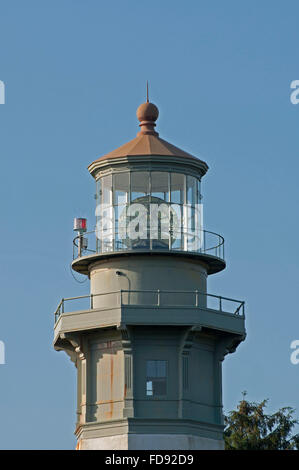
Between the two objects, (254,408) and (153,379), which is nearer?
(153,379)

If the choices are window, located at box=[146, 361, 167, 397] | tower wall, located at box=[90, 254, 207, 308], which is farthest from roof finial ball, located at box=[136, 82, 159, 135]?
window, located at box=[146, 361, 167, 397]

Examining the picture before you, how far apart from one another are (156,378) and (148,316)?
2.06 m

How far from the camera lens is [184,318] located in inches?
2105

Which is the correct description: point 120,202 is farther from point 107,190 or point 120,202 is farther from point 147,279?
point 147,279

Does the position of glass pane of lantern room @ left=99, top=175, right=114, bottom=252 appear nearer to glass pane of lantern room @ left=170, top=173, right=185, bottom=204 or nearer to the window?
glass pane of lantern room @ left=170, top=173, right=185, bottom=204

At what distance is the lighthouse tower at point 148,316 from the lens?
2104 inches

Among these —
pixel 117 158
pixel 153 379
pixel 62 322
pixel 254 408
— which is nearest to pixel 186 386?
pixel 153 379

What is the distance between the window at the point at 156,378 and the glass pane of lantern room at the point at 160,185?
219 inches

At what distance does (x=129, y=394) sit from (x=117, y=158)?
794 centimetres

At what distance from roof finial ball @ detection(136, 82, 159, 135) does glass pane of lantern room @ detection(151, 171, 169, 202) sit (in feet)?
6.46

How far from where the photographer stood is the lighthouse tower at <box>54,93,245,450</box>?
53.4 m
